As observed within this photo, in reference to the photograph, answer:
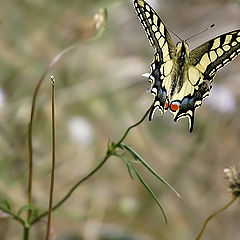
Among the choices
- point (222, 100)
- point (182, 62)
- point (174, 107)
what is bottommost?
point (174, 107)

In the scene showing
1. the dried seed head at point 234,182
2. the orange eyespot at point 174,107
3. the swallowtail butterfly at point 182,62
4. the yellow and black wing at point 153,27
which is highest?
the yellow and black wing at point 153,27

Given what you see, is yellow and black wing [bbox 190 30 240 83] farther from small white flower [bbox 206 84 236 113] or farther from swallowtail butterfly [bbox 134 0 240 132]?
small white flower [bbox 206 84 236 113]

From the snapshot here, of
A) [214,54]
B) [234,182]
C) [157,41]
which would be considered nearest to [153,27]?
[157,41]

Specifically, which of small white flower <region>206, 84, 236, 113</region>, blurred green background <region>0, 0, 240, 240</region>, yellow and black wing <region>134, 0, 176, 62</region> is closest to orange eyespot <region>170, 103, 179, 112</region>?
yellow and black wing <region>134, 0, 176, 62</region>

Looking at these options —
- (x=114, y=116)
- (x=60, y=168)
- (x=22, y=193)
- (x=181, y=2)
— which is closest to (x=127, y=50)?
(x=181, y=2)

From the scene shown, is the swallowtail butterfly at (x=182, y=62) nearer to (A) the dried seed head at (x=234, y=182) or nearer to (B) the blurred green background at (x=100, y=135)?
(A) the dried seed head at (x=234, y=182)

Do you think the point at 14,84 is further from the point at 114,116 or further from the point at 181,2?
the point at 181,2

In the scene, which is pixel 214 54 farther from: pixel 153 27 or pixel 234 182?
pixel 234 182

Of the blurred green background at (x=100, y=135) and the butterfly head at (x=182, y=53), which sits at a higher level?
the blurred green background at (x=100, y=135)

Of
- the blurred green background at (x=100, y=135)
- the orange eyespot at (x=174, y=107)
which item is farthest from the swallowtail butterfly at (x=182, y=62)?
the blurred green background at (x=100, y=135)
